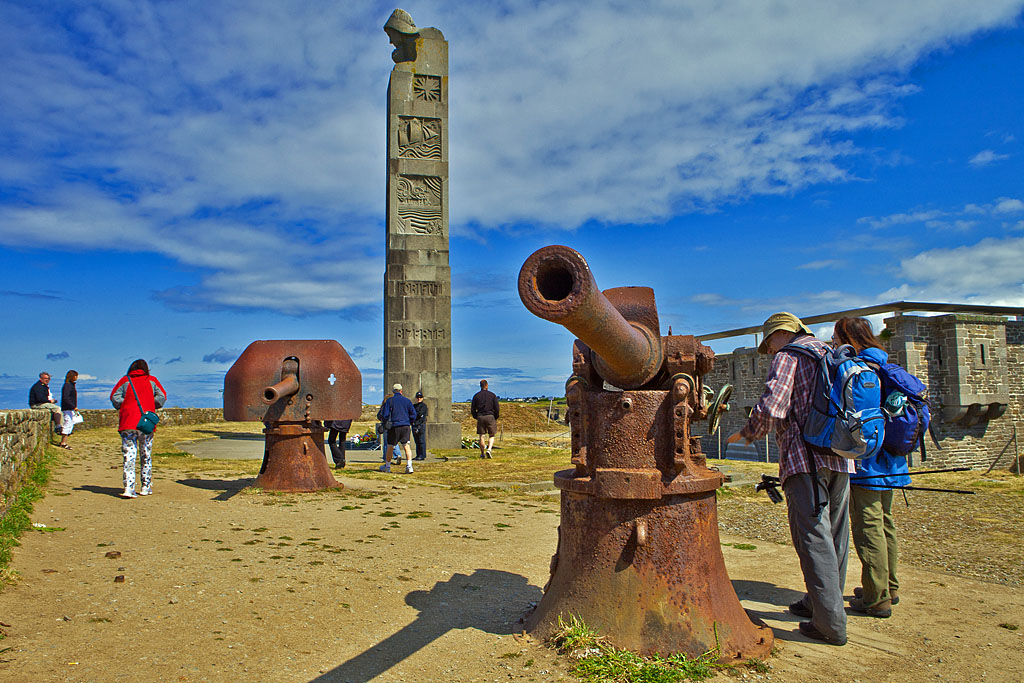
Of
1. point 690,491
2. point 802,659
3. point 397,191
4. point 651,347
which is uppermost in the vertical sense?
point 397,191

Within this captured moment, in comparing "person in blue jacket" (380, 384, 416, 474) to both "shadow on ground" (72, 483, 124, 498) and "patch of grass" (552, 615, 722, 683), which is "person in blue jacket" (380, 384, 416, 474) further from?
"patch of grass" (552, 615, 722, 683)

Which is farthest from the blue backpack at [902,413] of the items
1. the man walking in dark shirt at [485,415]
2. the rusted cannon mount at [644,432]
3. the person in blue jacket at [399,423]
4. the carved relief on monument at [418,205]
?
the carved relief on monument at [418,205]

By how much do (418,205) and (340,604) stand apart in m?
13.4

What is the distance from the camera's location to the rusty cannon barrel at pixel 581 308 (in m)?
2.46

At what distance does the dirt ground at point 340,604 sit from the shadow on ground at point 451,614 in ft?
0.05

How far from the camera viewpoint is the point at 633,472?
3207 millimetres

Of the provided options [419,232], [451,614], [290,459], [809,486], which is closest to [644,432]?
[809,486]

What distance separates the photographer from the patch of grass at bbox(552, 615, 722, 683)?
300 centimetres

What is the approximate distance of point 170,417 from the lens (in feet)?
81.9

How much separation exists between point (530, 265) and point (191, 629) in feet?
9.52

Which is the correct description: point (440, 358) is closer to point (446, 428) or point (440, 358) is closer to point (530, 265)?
point (446, 428)

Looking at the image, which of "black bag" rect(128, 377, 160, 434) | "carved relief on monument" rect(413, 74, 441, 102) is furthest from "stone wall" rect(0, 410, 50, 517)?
"carved relief on monument" rect(413, 74, 441, 102)

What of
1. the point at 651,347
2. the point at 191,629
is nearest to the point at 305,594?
the point at 191,629

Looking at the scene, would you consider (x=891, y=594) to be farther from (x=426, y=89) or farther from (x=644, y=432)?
(x=426, y=89)
